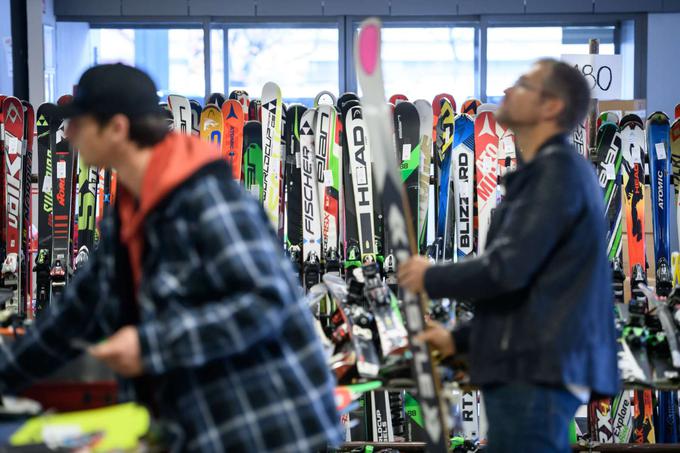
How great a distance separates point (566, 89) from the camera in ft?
6.95

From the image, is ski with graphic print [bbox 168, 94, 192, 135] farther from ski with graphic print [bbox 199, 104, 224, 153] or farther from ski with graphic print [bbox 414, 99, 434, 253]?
ski with graphic print [bbox 414, 99, 434, 253]

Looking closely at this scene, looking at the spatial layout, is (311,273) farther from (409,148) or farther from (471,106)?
(471,106)

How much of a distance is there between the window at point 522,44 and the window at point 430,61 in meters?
0.21

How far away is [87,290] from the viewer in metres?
1.82

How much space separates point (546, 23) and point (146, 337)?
344 inches

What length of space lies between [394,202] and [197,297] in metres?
0.83

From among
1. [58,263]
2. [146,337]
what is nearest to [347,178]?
[58,263]

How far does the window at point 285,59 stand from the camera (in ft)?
31.4

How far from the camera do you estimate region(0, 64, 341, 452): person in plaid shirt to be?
1.48m

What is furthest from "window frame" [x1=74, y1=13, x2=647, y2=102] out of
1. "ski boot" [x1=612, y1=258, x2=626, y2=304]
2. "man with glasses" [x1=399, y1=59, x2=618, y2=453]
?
"man with glasses" [x1=399, y1=59, x2=618, y2=453]

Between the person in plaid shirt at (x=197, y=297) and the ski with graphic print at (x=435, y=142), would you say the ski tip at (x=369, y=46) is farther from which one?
the ski with graphic print at (x=435, y=142)

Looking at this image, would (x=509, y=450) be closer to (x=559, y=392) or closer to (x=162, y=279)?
(x=559, y=392)

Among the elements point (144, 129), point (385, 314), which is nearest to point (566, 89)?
point (144, 129)

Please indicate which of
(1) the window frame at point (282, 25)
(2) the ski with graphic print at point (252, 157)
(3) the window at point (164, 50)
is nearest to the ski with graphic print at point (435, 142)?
(2) the ski with graphic print at point (252, 157)
